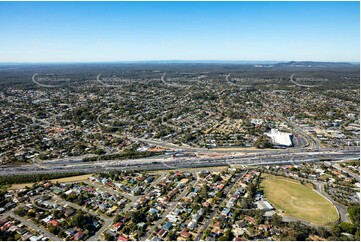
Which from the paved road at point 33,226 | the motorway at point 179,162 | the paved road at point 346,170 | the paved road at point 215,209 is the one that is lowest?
the paved road at point 33,226

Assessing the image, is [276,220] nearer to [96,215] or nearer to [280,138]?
[96,215]

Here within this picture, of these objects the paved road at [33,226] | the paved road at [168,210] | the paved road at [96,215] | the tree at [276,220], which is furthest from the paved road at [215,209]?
the paved road at [33,226]

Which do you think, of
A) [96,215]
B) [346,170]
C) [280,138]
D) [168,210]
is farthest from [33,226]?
[280,138]

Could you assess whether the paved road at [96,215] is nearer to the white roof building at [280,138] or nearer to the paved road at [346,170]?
the paved road at [346,170]

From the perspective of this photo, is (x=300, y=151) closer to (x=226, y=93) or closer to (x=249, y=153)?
(x=249, y=153)

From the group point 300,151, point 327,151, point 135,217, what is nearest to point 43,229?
point 135,217
